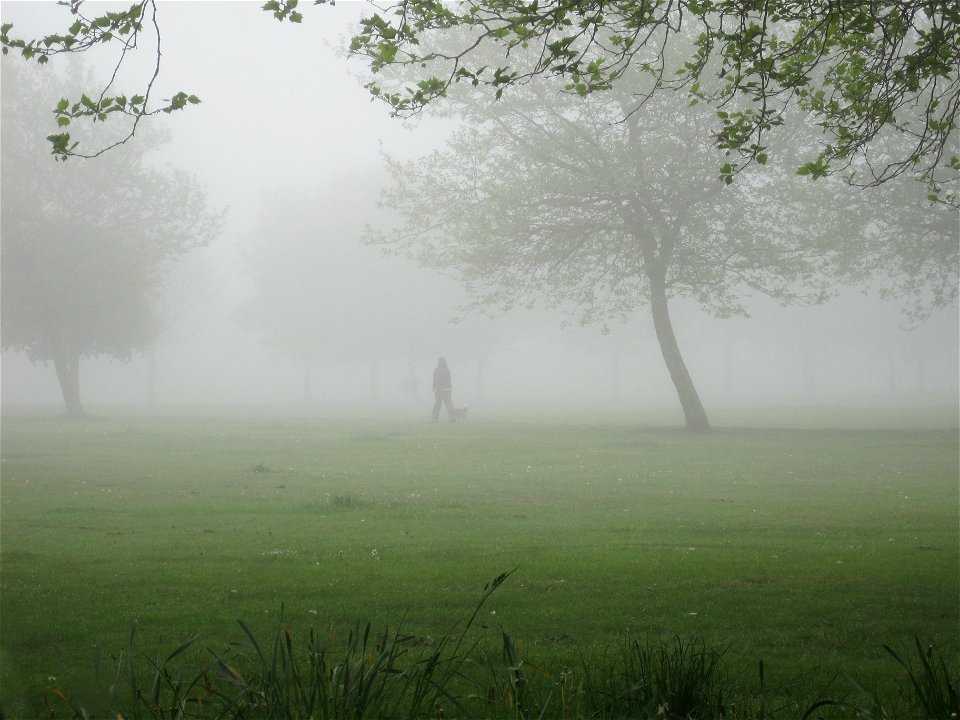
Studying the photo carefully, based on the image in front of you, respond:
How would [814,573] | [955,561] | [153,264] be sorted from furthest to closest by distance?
1. [153,264]
2. [955,561]
3. [814,573]

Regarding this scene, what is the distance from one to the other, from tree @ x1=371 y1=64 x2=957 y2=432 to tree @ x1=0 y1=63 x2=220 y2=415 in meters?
18.4

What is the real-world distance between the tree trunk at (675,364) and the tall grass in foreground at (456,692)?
2677 cm

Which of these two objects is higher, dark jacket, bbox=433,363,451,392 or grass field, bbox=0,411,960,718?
dark jacket, bbox=433,363,451,392

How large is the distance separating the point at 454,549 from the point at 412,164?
25.0m

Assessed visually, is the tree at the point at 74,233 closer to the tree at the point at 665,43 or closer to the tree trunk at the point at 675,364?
the tree trunk at the point at 675,364

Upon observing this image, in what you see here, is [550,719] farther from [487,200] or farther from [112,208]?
[112,208]

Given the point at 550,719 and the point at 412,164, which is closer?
the point at 550,719

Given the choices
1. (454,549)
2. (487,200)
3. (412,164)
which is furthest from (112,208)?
(454,549)

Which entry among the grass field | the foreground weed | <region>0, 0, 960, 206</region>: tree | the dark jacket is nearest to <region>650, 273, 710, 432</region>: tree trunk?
the grass field

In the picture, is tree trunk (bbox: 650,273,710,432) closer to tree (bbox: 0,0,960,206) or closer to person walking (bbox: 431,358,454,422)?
person walking (bbox: 431,358,454,422)

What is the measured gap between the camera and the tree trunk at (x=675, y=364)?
32.2 metres

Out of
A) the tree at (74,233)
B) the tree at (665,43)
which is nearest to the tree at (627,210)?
the tree at (74,233)

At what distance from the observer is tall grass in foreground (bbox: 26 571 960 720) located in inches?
160

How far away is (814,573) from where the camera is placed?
9.27 m
